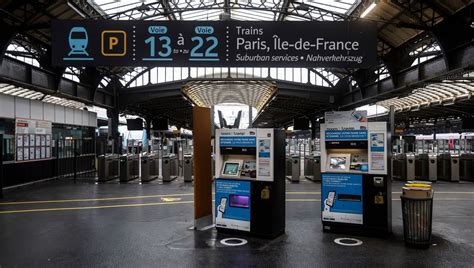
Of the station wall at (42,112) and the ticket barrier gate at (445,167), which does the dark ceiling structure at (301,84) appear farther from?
the ticket barrier gate at (445,167)

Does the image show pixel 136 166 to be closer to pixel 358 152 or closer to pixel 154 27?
pixel 154 27

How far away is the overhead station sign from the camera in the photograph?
7719 millimetres

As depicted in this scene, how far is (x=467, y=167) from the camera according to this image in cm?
1727

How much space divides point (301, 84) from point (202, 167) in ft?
61.9

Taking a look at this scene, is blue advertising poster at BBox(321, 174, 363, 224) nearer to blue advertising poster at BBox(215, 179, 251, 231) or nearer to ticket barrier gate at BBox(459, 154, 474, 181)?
blue advertising poster at BBox(215, 179, 251, 231)

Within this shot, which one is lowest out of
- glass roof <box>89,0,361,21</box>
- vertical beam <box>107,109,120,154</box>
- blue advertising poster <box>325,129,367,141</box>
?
blue advertising poster <box>325,129,367,141</box>

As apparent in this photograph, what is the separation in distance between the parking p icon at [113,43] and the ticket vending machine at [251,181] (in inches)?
102

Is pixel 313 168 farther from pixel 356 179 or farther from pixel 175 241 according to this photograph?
pixel 175 241

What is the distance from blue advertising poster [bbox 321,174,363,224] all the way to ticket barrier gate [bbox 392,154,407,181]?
454 inches

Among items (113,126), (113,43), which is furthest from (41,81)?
(113,126)

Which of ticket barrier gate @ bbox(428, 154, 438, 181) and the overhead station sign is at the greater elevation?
the overhead station sign

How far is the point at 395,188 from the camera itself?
14.5 metres

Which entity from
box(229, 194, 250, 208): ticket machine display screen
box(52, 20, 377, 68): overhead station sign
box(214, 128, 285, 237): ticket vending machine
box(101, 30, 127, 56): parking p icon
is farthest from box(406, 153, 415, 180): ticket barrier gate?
box(101, 30, 127, 56): parking p icon

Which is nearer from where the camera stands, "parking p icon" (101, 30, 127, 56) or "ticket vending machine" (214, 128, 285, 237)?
"ticket vending machine" (214, 128, 285, 237)
